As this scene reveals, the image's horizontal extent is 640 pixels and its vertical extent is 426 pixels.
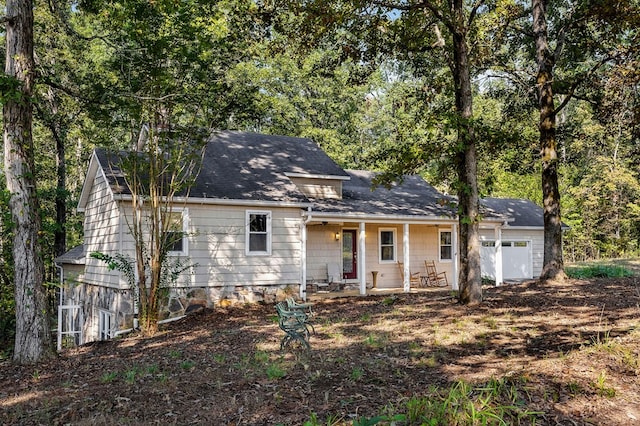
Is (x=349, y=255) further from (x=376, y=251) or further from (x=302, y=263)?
(x=302, y=263)

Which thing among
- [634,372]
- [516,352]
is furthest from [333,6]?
[634,372]

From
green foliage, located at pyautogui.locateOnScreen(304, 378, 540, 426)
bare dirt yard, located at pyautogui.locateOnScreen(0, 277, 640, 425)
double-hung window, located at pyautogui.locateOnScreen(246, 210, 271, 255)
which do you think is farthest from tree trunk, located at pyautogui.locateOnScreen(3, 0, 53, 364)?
double-hung window, located at pyautogui.locateOnScreen(246, 210, 271, 255)

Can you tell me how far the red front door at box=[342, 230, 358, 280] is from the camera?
645 inches

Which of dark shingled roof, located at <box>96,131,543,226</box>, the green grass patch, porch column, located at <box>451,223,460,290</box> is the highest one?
dark shingled roof, located at <box>96,131,543,226</box>

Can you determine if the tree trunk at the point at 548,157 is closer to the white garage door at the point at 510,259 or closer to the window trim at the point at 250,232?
the white garage door at the point at 510,259

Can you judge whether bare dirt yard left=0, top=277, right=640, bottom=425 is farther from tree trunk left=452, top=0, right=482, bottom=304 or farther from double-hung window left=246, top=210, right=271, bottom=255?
double-hung window left=246, top=210, right=271, bottom=255

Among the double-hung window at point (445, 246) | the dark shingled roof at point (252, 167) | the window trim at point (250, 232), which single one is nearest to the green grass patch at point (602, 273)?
the double-hung window at point (445, 246)

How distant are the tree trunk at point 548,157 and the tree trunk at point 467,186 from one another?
498cm

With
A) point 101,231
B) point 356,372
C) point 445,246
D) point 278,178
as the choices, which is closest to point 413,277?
point 445,246

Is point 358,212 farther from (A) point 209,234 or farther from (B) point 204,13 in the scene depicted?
(B) point 204,13

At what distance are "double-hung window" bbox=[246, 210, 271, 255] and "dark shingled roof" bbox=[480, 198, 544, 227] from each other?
10508mm

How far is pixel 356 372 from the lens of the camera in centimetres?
→ 558

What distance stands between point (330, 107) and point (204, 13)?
1570 centimetres

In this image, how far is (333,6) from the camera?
10227 millimetres
